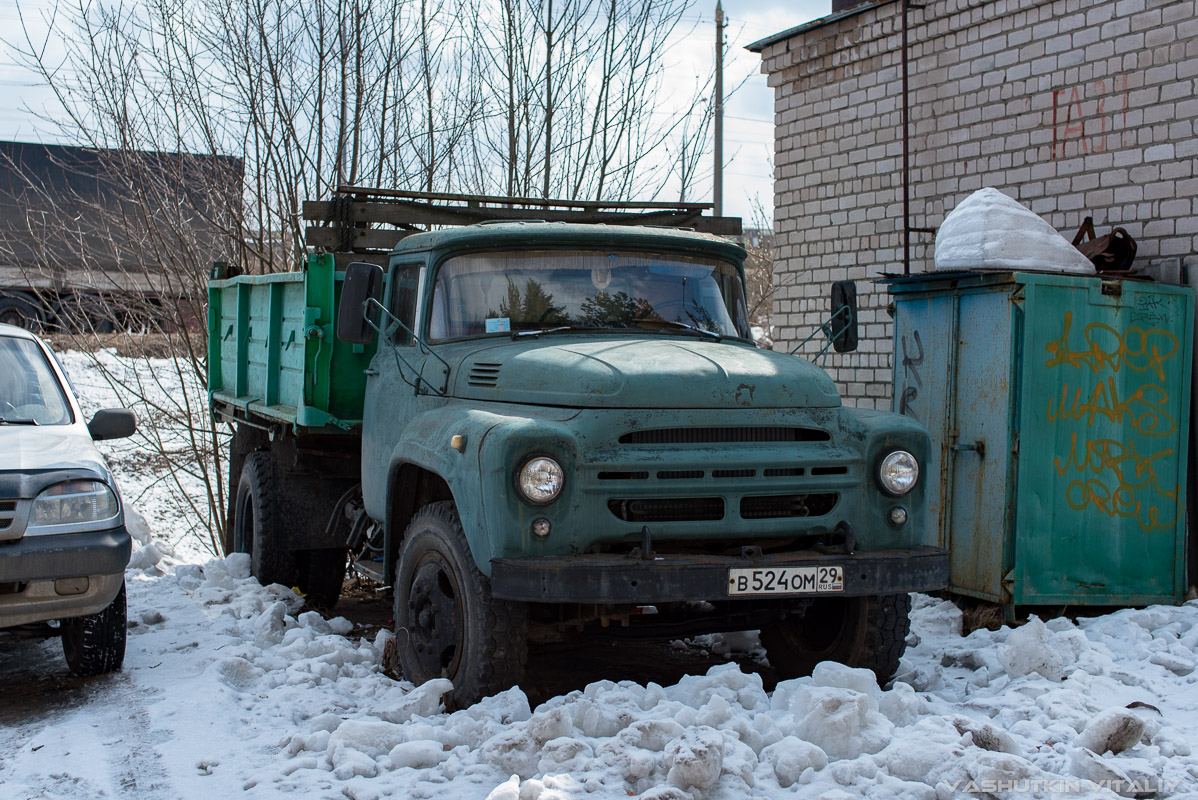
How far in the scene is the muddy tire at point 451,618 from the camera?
4.30 metres

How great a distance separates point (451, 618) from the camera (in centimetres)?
454

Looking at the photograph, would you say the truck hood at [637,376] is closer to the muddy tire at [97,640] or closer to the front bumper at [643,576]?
the front bumper at [643,576]

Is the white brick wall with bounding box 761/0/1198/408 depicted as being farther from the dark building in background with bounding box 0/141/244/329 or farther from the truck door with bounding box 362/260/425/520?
the dark building in background with bounding box 0/141/244/329

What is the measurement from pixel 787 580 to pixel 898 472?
710 mm

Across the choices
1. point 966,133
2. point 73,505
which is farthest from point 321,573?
point 966,133

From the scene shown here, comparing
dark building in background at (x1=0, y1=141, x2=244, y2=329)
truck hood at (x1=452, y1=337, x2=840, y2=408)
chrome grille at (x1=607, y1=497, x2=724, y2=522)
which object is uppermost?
dark building in background at (x1=0, y1=141, x2=244, y2=329)

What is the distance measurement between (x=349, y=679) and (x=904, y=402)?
3.81 meters

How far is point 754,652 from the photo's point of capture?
5945 millimetres

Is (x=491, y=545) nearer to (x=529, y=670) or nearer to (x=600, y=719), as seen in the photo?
(x=600, y=719)

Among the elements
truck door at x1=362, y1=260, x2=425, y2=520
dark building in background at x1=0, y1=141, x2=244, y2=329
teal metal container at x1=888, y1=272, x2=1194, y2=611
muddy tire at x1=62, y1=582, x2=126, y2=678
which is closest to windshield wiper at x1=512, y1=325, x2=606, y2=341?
truck door at x1=362, y1=260, x2=425, y2=520

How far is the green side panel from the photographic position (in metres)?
6.24

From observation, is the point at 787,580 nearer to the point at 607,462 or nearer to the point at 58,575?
the point at 607,462

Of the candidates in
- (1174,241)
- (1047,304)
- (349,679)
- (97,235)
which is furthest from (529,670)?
(97,235)

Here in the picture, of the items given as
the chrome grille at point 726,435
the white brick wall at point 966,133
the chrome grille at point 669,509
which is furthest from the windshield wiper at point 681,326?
the white brick wall at point 966,133
